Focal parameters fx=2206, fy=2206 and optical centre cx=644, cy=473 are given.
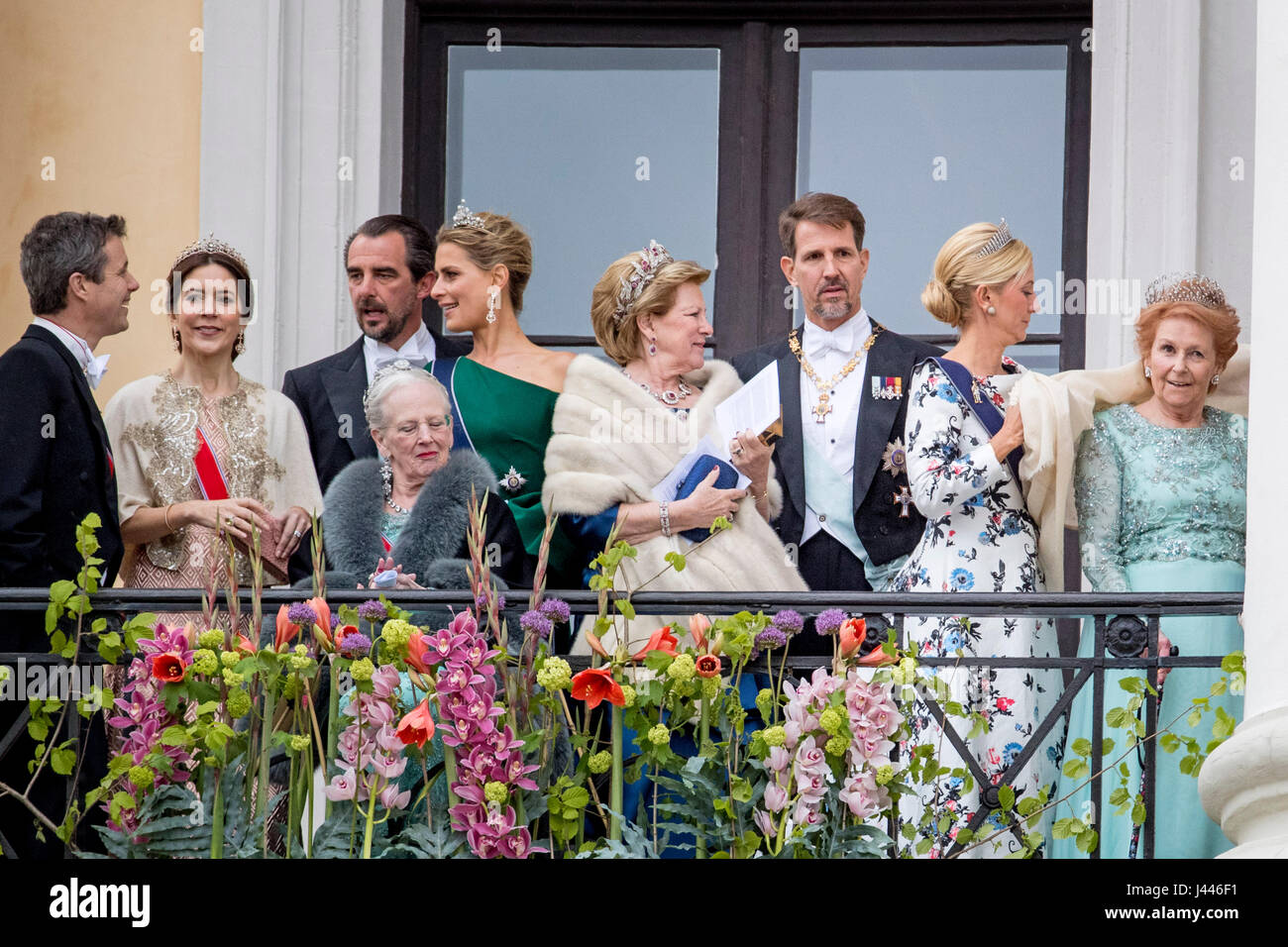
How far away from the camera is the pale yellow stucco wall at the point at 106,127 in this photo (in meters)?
7.70

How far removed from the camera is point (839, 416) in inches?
247

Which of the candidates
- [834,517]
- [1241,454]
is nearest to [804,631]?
[834,517]

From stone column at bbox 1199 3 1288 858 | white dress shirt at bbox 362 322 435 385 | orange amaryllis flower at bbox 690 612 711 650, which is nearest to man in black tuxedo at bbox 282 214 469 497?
white dress shirt at bbox 362 322 435 385

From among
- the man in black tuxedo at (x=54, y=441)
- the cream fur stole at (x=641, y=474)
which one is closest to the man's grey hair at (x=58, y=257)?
the man in black tuxedo at (x=54, y=441)

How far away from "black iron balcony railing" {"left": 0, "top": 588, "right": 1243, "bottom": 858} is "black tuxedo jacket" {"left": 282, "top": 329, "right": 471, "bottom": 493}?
3.57ft

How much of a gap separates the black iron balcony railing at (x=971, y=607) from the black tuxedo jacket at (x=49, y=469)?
0.31 meters

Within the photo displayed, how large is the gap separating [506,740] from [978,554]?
1.68 m

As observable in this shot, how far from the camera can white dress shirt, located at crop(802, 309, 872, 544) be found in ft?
20.4

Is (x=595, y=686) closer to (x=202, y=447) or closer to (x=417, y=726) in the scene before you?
(x=417, y=726)

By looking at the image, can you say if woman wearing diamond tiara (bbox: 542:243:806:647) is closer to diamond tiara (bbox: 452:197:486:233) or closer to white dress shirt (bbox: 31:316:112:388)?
diamond tiara (bbox: 452:197:486:233)

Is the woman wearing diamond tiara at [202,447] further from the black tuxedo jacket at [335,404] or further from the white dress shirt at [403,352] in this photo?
the white dress shirt at [403,352]

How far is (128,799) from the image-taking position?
15.9ft

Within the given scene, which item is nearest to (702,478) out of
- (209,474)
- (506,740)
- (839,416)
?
(839,416)
